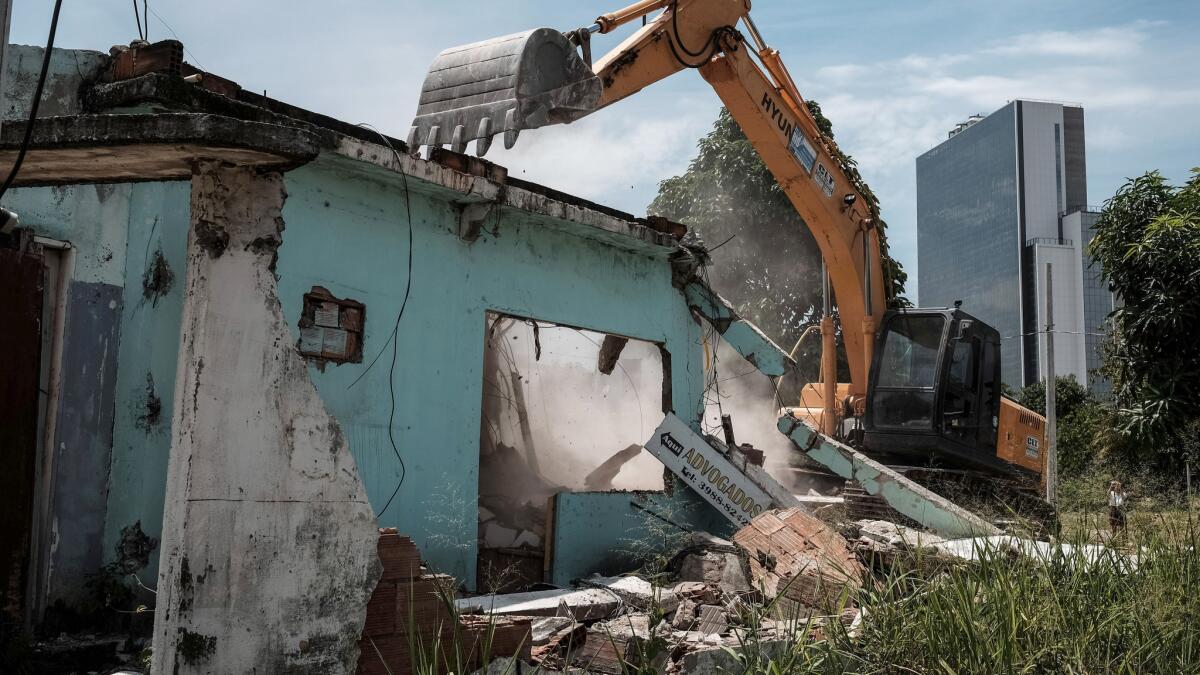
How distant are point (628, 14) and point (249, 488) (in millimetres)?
6706

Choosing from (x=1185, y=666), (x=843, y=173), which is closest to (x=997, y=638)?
(x=1185, y=666)

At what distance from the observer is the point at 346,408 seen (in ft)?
24.6

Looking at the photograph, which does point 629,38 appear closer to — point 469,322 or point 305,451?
point 469,322

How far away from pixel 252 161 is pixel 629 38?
19.8 feet

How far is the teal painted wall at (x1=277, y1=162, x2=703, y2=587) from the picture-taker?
292 inches

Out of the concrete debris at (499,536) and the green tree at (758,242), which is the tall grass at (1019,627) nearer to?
the concrete debris at (499,536)

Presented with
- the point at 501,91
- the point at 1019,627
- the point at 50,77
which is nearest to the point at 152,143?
the point at 50,77

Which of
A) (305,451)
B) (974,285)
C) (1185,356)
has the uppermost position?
(974,285)

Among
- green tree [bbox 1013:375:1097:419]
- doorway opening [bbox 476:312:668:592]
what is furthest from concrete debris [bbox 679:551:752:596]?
green tree [bbox 1013:375:1097:419]

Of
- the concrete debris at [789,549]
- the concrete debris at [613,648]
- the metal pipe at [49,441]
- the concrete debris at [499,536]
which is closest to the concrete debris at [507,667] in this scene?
the concrete debris at [613,648]

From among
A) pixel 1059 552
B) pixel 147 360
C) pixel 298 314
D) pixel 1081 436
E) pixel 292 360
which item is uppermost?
pixel 298 314

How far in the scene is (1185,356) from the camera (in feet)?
53.4

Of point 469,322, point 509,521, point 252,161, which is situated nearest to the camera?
point 252,161

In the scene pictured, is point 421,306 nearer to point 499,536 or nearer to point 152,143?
point 499,536
